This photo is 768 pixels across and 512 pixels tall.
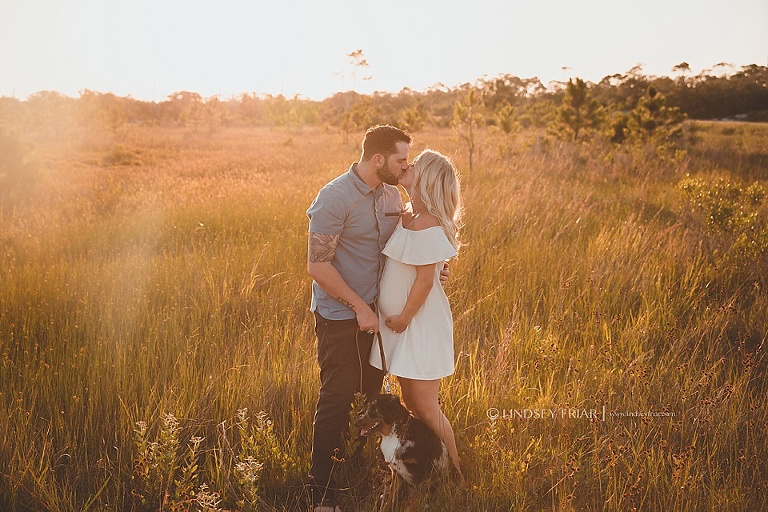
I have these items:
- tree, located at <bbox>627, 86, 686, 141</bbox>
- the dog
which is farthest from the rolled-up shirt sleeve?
tree, located at <bbox>627, 86, 686, 141</bbox>

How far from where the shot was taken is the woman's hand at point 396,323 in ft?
9.41

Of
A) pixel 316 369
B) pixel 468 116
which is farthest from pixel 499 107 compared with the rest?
pixel 316 369

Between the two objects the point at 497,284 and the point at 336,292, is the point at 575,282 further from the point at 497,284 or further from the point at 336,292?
the point at 336,292

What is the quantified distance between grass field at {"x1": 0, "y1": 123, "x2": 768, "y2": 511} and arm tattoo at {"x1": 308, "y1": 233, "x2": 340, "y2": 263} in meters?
0.90

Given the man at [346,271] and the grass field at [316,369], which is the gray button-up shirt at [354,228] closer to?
the man at [346,271]

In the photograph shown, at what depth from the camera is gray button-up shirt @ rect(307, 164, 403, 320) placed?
9.41 feet

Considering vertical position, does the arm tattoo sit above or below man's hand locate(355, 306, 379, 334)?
above

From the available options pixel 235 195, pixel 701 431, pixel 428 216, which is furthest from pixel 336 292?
pixel 235 195

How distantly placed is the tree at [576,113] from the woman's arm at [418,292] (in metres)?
23.2

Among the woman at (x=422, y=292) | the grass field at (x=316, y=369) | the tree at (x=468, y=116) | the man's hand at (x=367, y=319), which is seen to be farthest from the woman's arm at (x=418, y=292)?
the tree at (x=468, y=116)

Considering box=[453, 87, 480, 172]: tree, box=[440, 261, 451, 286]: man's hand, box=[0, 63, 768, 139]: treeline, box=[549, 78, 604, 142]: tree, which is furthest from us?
box=[0, 63, 768, 139]: treeline

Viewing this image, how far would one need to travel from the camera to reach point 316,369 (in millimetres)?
3922

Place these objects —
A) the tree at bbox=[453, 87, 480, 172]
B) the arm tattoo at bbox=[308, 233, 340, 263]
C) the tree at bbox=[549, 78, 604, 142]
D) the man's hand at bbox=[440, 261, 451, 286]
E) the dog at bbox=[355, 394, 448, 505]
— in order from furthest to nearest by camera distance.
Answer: the tree at bbox=[549, 78, 604, 142] → the tree at bbox=[453, 87, 480, 172] → the man's hand at bbox=[440, 261, 451, 286] → the arm tattoo at bbox=[308, 233, 340, 263] → the dog at bbox=[355, 394, 448, 505]

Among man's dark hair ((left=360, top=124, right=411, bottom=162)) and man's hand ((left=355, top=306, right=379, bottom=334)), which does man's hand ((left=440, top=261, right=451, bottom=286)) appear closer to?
man's hand ((left=355, top=306, right=379, bottom=334))
